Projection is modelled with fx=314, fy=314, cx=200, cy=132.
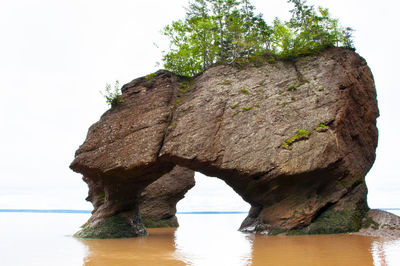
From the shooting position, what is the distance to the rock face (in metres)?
15.1

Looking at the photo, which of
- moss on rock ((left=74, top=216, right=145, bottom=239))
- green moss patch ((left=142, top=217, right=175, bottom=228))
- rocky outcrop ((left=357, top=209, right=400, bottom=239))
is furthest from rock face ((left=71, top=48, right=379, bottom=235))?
green moss patch ((left=142, top=217, right=175, bottom=228))

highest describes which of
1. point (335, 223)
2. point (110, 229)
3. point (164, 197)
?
point (164, 197)

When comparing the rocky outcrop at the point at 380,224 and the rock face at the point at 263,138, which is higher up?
the rock face at the point at 263,138

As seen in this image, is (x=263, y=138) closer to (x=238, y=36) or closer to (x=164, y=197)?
(x=238, y=36)

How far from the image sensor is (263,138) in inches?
611

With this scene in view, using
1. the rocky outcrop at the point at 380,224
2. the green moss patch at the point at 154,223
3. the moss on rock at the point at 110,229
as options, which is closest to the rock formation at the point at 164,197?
the green moss patch at the point at 154,223

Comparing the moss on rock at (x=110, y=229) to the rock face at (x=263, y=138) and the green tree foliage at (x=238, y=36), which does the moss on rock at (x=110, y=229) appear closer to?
the rock face at (x=263, y=138)

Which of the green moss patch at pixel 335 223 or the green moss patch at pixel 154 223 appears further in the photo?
the green moss patch at pixel 154 223

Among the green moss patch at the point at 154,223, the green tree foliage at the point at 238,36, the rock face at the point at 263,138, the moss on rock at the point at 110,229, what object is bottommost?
the green moss patch at the point at 154,223

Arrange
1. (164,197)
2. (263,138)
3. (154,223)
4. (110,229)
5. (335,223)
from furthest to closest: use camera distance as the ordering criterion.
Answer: (164,197), (154,223), (110,229), (263,138), (335,223)

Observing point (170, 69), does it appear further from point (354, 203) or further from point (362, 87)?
point (354, 203)

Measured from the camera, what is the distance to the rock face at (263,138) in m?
15.1

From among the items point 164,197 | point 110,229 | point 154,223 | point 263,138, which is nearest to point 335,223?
point 263,138

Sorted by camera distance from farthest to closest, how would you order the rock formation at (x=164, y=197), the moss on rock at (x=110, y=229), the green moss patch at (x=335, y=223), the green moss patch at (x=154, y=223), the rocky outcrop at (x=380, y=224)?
the rock formation at (x=164, y=197) < the green moss patch at (x=154, y=223) < the moss on rock at (x=110, y=229) < the green moss patch at (x=335, y=223) < the rocky outcrop at (x=380, y=224)
